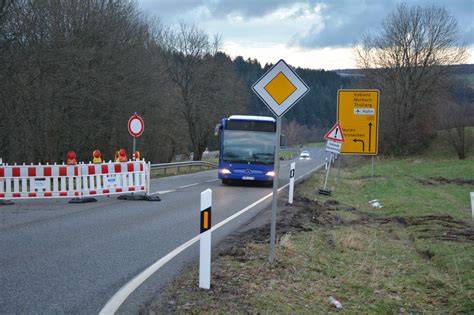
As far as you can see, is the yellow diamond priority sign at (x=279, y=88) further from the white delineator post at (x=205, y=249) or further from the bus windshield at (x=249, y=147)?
the bus windshield at (x=249, y=147)

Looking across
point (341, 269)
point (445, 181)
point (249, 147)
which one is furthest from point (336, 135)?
point (445, 181)

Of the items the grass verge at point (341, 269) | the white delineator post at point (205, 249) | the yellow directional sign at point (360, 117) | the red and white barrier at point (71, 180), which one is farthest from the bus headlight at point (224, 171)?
the white delineator post at point (205, 249)

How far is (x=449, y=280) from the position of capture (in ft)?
24.8

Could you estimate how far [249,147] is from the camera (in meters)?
23.6

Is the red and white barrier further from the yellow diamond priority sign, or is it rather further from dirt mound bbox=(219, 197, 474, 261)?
the yellow diamond priority sign

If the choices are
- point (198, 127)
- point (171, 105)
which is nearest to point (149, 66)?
point (171, 105)

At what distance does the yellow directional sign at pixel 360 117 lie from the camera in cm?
2547

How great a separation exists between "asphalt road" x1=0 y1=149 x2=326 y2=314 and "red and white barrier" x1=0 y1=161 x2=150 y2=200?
442 mm

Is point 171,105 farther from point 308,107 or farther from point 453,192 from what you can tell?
point 308,107

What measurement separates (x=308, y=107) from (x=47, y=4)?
128m

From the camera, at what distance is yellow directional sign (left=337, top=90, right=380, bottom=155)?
25467mm

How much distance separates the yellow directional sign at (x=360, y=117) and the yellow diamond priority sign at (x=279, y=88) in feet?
60.1

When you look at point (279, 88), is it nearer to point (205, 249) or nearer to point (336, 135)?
point (205, 249)

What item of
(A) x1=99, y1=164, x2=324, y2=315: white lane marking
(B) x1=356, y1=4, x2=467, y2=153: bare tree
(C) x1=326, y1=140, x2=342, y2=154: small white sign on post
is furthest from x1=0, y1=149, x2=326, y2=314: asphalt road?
(B) x1=356, y1=4, x2=467, y2=153: bare tree
